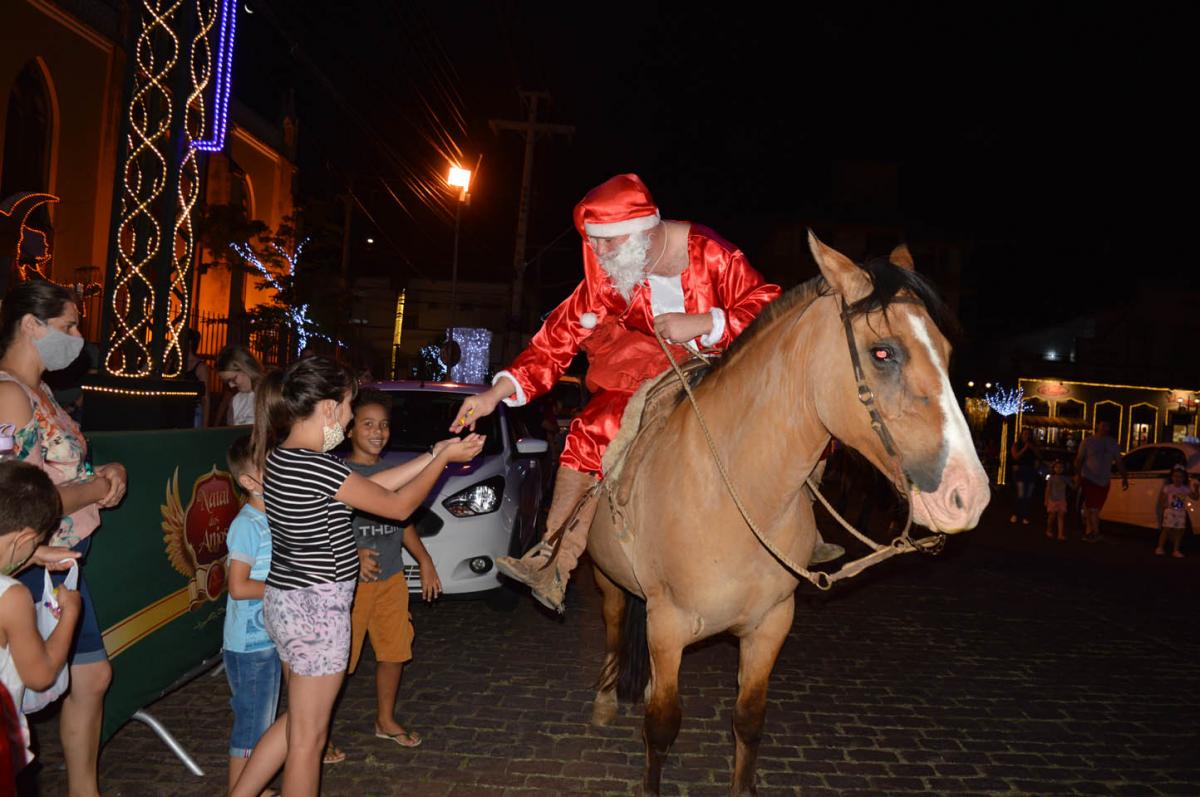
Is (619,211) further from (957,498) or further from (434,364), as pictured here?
(434,364)

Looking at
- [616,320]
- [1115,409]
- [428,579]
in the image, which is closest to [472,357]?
[428,579]

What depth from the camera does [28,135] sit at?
571 inches

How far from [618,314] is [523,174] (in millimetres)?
21416

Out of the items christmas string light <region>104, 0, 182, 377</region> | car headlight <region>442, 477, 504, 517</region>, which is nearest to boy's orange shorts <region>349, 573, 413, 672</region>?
car headlight <region>442, 477, 504, 517</region>

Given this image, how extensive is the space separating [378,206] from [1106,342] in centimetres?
3614

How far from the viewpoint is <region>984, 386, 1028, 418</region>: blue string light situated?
30.4 m

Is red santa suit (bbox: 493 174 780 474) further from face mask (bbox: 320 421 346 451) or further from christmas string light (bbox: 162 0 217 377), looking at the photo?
christmas string light (bbox: 162 0 217 377)

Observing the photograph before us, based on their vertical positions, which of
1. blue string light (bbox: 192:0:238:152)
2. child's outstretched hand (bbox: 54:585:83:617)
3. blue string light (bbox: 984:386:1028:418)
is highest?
blue string light (bbox: 192:0:238:152)

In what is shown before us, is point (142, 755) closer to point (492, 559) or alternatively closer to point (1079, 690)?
point (492, 559)

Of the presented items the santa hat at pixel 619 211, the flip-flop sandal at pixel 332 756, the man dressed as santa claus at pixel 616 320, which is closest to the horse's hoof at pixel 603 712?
the man dressed as santa claus at pixel 616 320

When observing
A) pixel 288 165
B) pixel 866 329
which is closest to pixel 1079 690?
pixel 866 329

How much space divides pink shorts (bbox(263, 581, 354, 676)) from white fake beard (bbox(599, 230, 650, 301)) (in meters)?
1.88

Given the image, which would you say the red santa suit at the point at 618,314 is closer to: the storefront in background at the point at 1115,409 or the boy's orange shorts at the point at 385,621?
the boy's orange shorts at the point at 385,621

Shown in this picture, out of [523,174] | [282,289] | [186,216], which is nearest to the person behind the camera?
[186,216]
